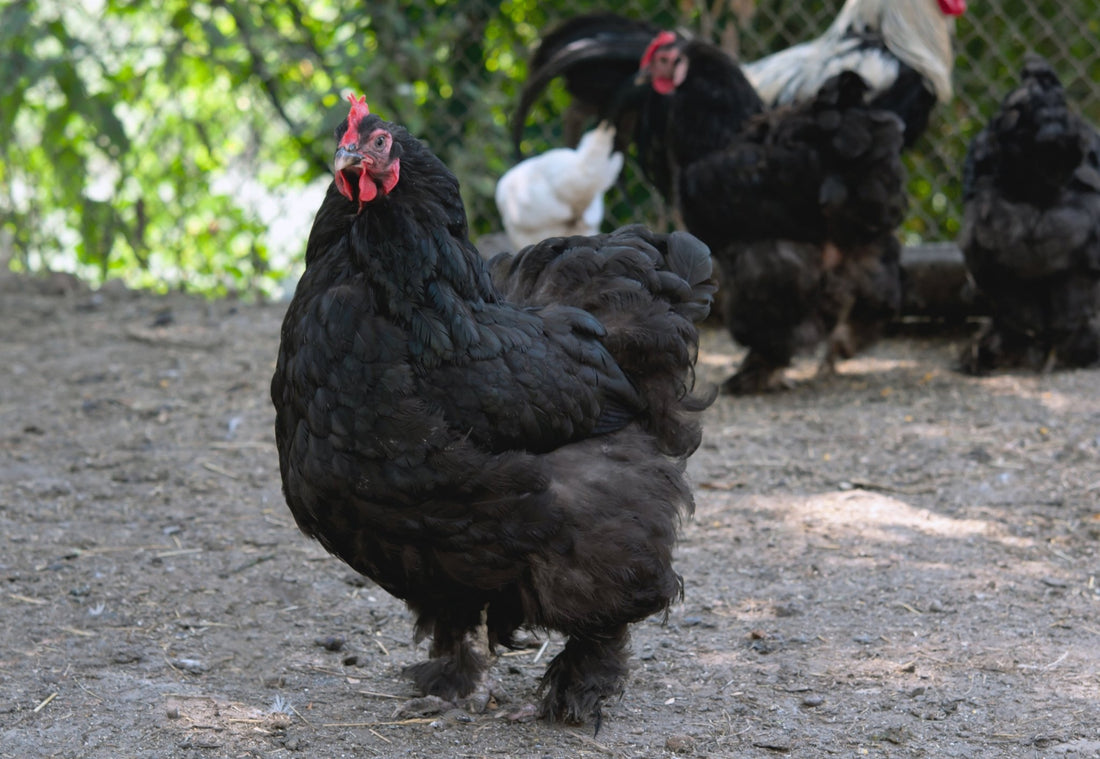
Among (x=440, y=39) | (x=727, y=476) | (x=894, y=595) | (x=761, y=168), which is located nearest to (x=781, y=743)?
(x=894, y=595)

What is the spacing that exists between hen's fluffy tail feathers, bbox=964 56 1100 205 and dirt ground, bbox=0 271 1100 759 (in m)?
1.13

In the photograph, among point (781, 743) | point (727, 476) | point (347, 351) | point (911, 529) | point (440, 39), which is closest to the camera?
point (347, 351)

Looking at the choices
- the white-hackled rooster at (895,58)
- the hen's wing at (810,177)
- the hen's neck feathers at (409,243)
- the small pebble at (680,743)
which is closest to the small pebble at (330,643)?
the small pebble at (680,743)

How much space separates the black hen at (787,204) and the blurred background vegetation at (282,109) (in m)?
1.61

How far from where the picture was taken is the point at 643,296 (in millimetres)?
3584

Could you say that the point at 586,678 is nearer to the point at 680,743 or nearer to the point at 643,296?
the point at 680,743

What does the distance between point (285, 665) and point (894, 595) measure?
2110 millimetres

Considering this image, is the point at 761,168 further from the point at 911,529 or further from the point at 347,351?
the point at 347,351

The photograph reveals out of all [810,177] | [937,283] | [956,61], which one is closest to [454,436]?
[810,177]

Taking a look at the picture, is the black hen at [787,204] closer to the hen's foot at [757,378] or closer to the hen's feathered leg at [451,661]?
the hen's foot at [757,378]

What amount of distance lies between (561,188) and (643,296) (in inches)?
164

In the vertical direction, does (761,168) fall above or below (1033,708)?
above

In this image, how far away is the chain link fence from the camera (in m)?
8.12

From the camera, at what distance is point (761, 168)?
6578 millimetres
